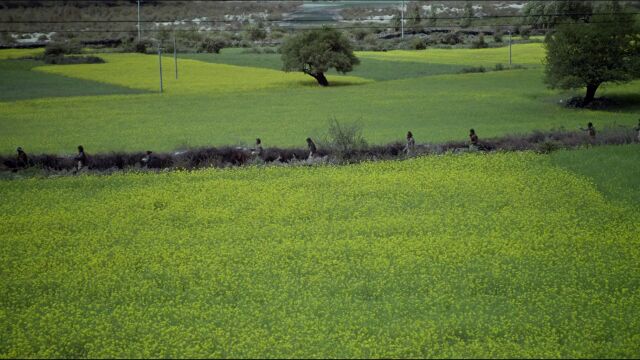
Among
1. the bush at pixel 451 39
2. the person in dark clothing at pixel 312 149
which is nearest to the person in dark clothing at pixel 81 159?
the person in dark clothing at pixel 312 149

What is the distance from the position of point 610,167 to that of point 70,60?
5970 cm

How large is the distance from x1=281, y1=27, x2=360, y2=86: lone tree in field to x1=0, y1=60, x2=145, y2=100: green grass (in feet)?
37.6

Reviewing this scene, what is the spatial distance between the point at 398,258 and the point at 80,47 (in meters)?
73.1

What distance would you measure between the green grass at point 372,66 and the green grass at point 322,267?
3787cm

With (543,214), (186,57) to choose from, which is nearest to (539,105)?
(543,214)

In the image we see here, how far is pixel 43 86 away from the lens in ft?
197

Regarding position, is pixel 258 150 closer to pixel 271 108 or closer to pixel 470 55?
pixel 271 108

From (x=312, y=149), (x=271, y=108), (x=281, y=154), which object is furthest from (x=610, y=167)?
(x=271, y=108)

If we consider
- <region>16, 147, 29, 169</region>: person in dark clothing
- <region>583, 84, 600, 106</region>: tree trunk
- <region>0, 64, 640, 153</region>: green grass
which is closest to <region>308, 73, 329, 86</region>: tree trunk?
<region>0, 64, 640, 153</region>: green grass

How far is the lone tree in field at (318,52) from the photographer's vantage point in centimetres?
5919

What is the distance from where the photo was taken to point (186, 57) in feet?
275

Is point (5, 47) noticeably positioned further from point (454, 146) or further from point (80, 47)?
point (454, 146)

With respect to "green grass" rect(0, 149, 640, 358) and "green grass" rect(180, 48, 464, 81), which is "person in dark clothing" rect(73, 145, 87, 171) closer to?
"green grass" rect(0, 149, 640, 358)

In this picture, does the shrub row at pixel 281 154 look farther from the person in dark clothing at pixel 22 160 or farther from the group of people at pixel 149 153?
the person in dark clothing at pixel 22 160
